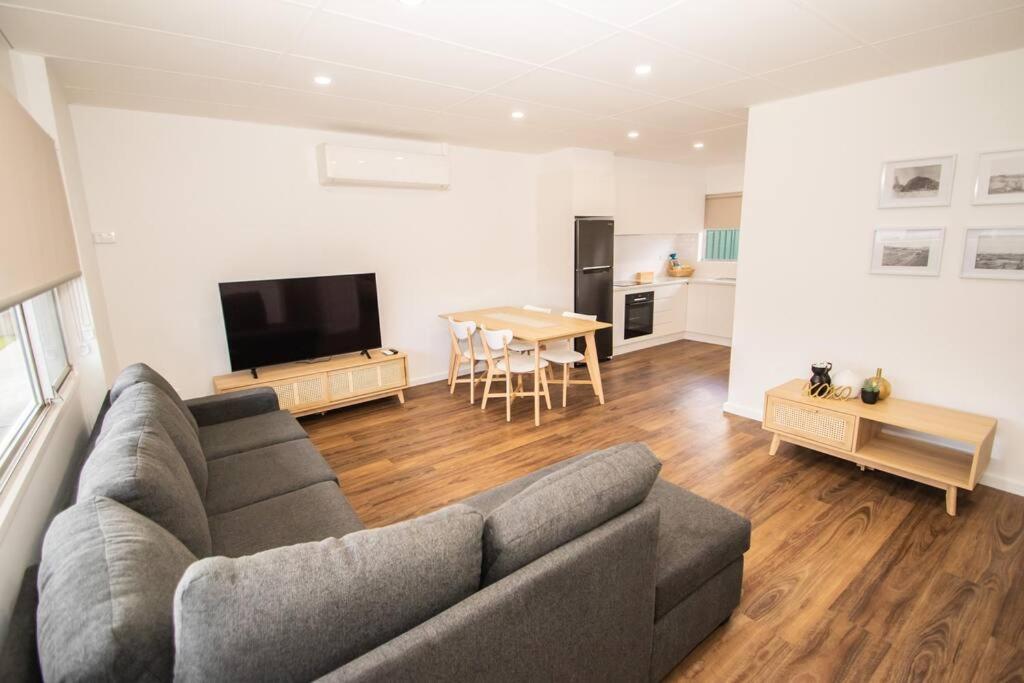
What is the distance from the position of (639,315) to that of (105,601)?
6.24 meters

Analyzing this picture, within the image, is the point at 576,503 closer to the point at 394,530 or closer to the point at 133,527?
the point at 394,530

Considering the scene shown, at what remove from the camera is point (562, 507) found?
132 cm

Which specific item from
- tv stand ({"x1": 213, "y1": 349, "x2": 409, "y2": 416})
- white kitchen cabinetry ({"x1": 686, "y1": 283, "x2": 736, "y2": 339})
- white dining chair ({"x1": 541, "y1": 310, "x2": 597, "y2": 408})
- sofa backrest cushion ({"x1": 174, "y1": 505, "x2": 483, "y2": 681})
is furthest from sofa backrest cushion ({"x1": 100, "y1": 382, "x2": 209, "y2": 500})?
white kitchen cabinetry ({"x1": 686, "y1": 283, "x2": 736, "y2": 339})

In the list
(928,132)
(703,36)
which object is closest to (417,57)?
(703,36)

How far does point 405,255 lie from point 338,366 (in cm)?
133

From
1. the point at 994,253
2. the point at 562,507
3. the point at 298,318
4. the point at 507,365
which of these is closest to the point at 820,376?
the point at 994,253

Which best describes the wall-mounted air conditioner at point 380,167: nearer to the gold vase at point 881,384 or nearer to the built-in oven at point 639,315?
the built-in oven at point 639,315

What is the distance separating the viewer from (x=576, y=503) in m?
1.34

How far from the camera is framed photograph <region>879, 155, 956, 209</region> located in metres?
2.94

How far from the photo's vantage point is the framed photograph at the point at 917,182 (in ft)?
9.63

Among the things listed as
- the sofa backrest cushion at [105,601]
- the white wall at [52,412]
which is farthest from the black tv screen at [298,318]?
the sofa backrest cushion at [105,601]

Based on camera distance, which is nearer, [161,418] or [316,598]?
[316,598]

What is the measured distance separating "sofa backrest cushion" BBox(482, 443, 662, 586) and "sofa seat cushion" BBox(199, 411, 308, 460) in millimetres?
1866

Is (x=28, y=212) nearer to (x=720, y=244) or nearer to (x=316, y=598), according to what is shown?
(x=316, y=598)
